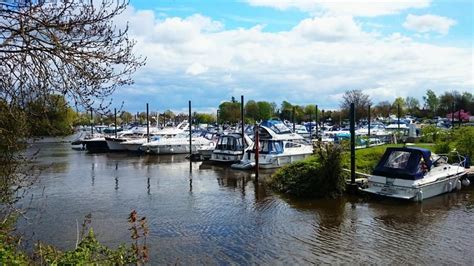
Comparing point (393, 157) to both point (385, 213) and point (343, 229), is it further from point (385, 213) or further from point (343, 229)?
point (343, 229)

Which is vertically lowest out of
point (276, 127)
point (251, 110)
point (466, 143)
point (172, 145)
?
point (172, 145)

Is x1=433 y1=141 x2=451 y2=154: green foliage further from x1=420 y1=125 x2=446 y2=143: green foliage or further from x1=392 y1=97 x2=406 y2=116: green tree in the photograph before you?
x1=392 y1=97 x2=406 y2=116: green tree

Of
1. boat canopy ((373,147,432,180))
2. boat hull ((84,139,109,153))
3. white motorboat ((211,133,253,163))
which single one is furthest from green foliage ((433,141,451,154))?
boat hull ((84,139,109,153))

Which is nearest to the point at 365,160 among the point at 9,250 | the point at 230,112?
the point at 9,250

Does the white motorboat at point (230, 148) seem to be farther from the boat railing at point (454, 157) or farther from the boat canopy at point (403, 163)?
the boat canopy at point (403, 163)

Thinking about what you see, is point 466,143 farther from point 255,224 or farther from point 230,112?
point 230,112

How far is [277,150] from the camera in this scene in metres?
33.4

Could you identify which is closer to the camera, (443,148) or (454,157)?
(454,157)

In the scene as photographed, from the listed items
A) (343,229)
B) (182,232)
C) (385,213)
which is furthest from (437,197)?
(182,232)

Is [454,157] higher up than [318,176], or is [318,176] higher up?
[454,157]

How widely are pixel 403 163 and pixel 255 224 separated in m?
7.59

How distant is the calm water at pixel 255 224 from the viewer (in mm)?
12844

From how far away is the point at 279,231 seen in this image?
15250mm

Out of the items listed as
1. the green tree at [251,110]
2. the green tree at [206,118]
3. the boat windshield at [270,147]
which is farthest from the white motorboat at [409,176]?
the green tree at [206,118]
